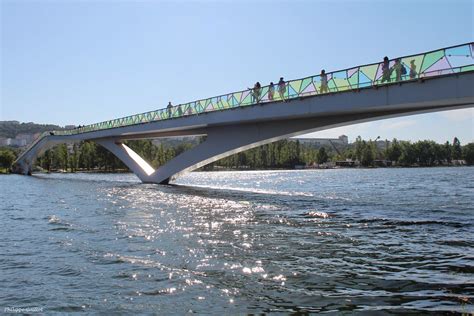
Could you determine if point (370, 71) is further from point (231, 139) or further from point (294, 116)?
point (231, 139)

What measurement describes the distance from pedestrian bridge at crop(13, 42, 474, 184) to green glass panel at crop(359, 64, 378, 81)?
52mm

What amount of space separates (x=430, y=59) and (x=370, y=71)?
373 cm

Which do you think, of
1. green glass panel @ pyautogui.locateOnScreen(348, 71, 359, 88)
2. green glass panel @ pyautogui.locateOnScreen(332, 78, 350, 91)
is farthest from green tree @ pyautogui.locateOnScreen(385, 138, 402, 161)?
green glass panel @ pyautogui.locateOnScreen(348, 71, 359, 88)

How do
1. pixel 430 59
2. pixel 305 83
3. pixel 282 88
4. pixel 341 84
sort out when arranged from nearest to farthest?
pixel 430 59
pixel 341 84
pixel 305 83
pixel 282 88

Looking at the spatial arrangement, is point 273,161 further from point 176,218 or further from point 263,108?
point 176,218

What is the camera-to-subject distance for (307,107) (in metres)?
29.3

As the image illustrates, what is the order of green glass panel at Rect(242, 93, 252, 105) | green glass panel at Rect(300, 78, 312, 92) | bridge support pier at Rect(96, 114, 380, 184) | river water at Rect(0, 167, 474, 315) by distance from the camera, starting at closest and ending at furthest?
river water at Rect(0, 167, 474, 315) → green glass panel at Rect(300, 78, 312, 92) → bridge support pier at Rect(96, 114, 380, 184) → green glass panel at Rect(242, 93, 252, 105)

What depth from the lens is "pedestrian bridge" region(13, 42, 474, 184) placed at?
71.1 feet

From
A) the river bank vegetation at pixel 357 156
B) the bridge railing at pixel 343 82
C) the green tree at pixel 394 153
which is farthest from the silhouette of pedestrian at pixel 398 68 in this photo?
the green tree at pixel 394 153

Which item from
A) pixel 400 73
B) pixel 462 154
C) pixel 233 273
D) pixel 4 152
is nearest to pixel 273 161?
pixel 462 154

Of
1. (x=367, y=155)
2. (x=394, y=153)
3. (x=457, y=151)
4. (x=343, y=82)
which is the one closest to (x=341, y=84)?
(x=343, y=82)

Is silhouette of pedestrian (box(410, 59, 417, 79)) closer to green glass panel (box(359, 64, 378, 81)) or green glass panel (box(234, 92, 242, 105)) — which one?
green glass panel (box(359, 64, 378, 81))

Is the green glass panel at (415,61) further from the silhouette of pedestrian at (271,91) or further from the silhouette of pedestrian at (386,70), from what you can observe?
the silhouette of pedestrian at (271,91)

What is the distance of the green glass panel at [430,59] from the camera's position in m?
20.6
